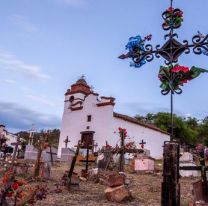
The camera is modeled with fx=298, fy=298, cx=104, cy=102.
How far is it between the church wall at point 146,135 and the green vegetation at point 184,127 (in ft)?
12.3

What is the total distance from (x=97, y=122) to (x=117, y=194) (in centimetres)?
2516

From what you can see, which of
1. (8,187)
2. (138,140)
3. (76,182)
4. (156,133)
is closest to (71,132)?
(138,140)

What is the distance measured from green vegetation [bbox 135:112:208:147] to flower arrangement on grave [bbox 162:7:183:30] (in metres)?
35.9

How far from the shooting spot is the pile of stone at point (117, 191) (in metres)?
8.26

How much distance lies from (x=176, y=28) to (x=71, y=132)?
3292 centimetres

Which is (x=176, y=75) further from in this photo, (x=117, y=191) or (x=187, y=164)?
(x=187, y=164)

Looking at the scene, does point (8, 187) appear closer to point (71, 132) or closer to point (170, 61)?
point (170, 61)

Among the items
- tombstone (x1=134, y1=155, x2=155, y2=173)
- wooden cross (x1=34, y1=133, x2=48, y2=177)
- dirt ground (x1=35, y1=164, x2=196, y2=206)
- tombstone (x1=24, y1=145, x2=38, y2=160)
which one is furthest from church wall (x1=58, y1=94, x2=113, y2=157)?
dirt ground (x1=35, y1=164, x2=196, y2=206)

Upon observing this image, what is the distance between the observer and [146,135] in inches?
1388

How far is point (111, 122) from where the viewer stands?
32.2 metres

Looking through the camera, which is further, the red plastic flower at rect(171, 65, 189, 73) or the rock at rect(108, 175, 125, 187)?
the rock at rect(108, 175, 125, 187)

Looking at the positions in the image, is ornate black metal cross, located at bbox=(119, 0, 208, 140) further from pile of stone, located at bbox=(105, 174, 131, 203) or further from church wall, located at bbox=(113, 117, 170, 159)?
church wall, located at bbox=(113, 117, 170, 159)

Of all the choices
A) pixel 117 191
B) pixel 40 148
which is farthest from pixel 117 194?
pixel 40 148

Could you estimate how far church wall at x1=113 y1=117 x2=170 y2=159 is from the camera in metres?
33.1
